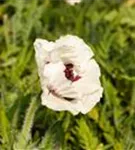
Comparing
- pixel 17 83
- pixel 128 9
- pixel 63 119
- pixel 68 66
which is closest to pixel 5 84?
pixel 17 83

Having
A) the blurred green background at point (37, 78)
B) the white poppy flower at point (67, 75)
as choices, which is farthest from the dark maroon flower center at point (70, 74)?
the blurred green background at point (37, 78)

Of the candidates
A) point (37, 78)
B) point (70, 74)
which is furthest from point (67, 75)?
point (37, 78)

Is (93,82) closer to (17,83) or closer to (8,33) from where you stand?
(17,83)

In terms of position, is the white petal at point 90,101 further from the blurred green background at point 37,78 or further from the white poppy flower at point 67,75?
the blurred green background at point 37,78

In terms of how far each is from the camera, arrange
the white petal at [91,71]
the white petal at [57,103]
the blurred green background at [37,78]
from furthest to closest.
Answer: the blurred green background at [37,78] → the white petal at [91,71] → the white petal at [57,103]

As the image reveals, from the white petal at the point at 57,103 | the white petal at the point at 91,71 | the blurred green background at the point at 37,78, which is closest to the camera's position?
the white petal at the point at 57,103

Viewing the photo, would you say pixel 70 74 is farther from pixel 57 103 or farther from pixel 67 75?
pixel 57 103

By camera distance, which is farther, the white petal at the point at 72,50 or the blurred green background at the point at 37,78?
the blurred green background at the point at 37,78
